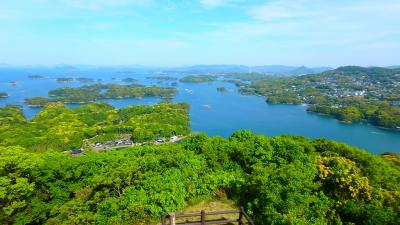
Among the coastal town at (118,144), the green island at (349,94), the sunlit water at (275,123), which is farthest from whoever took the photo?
the green island at (349,94)

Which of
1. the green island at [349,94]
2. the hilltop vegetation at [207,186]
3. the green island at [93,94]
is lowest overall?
the green island at [93,94]

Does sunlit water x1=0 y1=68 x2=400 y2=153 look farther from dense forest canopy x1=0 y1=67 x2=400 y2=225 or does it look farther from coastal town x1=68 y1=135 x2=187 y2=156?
dense forest canopy x1=0 y1=67 x2=400 y2=225

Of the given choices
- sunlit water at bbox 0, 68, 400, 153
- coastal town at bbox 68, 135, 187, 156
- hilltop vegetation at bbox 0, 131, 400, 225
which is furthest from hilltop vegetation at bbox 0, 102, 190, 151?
hilltop vegetation at bbox 0, 131, 400, 225

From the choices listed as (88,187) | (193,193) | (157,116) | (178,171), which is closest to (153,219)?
(193,193)

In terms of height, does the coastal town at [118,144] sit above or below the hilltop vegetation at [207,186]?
below

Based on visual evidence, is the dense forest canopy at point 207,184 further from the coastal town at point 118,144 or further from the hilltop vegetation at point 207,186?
the coastal town at point 118,144

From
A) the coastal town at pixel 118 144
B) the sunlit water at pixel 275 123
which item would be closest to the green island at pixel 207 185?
the coastal town at pixel 118 144

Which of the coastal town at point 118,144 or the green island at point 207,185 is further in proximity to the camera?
the coastal town at point 118,144
